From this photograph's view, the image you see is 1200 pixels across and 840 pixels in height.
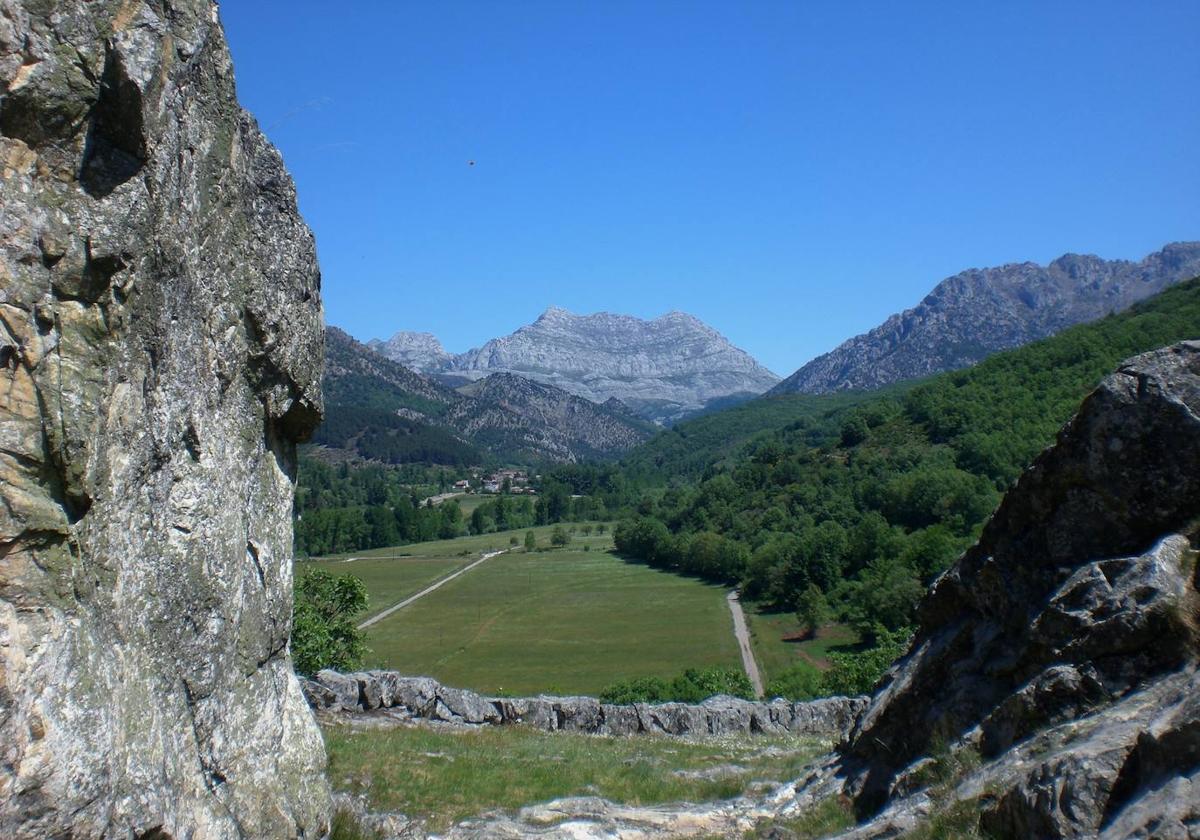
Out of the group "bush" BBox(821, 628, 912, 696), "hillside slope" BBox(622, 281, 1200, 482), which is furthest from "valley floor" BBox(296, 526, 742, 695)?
"hillside slope" BBox(622, 281, 1200, 482)

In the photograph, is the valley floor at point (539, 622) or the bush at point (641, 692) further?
the valley floor at point (539, 622)

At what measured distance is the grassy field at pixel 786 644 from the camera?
82375mm

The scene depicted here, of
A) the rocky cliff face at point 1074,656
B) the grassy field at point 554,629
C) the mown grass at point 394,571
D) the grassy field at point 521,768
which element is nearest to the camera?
the rocky cliff face at point 1074,656

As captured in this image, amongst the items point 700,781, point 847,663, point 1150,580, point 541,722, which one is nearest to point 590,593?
point 847,663

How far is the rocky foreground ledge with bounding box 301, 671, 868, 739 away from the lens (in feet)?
96.0

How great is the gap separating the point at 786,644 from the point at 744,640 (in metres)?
4.94

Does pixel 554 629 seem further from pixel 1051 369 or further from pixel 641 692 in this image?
pixel 1051 369

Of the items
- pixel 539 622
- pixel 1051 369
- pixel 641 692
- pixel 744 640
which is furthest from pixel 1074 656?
pixel 1051 369

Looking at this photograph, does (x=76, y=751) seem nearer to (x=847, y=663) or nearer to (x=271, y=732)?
(x=271, y=732)

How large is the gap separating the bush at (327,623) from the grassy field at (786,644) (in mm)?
40259

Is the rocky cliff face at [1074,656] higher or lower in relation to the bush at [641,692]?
higher

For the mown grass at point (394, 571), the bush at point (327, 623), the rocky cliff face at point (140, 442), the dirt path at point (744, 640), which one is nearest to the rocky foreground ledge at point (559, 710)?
the bush at point (327, 623)

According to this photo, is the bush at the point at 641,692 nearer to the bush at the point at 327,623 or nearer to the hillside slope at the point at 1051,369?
the bush at the point at 327,623

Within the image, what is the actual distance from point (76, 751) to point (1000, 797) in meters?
9.80
